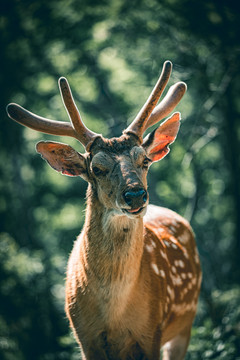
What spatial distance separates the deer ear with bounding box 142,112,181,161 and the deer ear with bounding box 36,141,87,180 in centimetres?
55

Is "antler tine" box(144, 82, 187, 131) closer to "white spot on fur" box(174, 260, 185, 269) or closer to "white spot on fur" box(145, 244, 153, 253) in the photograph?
"white spot on fur" box(145, 244, 153, 253)

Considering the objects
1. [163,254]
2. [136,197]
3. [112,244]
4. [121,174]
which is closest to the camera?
[136,197]

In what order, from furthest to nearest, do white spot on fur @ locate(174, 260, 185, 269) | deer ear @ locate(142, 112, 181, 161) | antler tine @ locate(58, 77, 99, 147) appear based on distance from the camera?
white spot on fur @ locate(174, 260, 185, 269) → deer ear @ locate(142, 112, 181, 161) → antler tine @ locate(58, 77, 99, 147)

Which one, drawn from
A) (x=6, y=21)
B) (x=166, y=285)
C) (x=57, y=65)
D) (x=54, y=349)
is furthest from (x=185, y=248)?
(x=6, y=21)

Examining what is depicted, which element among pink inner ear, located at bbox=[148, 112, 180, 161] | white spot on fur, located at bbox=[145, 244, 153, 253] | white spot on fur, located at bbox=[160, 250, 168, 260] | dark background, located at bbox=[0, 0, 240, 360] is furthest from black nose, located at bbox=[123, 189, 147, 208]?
dark background, located at bbox=[0, 0, 240, 360]

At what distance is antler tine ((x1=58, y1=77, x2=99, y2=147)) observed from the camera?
12.0 feet

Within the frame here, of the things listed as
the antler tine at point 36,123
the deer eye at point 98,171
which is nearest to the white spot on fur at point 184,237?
the deer eye at point 98,171

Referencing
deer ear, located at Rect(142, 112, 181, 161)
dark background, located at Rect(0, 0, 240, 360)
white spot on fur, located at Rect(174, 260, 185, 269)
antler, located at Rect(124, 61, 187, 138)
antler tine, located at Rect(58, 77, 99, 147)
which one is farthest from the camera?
dark background, located at Rect(0, 0, 240, 360)

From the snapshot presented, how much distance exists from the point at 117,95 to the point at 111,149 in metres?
7.64

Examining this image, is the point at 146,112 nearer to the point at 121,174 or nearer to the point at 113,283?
the point at 121,174

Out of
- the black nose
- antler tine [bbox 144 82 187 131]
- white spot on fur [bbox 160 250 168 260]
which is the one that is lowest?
white spot on fur [bbox 160 250 168 260]

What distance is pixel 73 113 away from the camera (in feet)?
12.2

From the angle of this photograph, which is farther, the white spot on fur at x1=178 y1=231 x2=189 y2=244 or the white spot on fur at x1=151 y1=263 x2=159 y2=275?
the white spot on fur at x1=178 y1=231 x2=189 y2=244

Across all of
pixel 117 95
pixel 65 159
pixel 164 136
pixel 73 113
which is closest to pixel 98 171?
pixel 65 159
